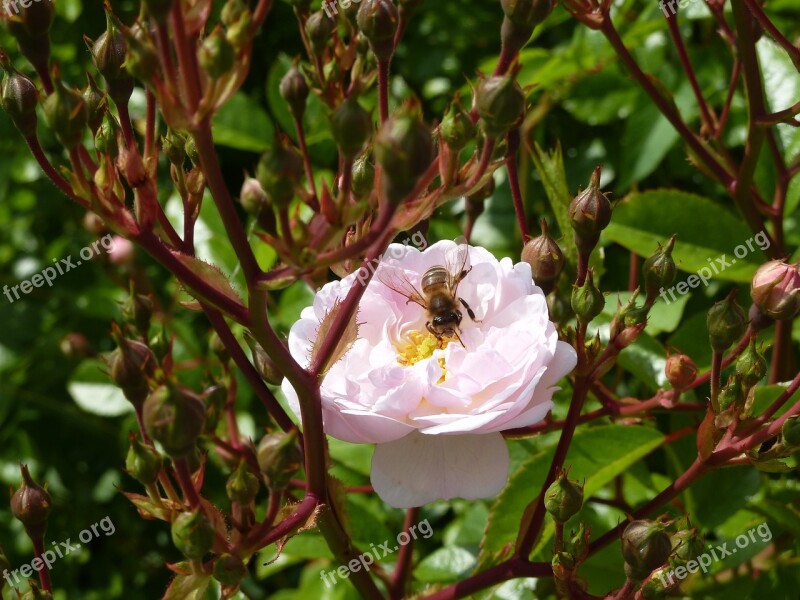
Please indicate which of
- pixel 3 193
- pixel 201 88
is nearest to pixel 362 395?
pixel 201 88

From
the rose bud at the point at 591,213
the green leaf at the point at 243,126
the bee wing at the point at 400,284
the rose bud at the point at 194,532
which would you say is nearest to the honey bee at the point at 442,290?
the bee wing at the point at 400,284

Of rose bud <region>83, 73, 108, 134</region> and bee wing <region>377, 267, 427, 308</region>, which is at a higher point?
rose bud <region>83, 73, 108, 134</region>

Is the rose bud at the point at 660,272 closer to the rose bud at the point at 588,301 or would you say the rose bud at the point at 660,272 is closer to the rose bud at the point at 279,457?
the rose bud at the point at 588,301

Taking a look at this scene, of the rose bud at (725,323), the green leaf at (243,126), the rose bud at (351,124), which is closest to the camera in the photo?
the rose bud at (351,124)

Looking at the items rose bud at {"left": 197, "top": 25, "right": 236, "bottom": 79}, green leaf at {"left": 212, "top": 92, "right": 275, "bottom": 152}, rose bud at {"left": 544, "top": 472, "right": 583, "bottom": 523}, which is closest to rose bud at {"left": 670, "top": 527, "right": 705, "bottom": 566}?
rose bud at {"left": 544, "top": 472, "right": 583, "bottom": 523}

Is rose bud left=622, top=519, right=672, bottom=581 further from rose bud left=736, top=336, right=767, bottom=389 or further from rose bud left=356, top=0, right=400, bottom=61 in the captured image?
rose bud left=356, top=0, right=400, bottom=61

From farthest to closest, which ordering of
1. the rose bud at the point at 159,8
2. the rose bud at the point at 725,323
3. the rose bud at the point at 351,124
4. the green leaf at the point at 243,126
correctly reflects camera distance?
the green leaf at the point at 243,126 → the rose bud at the point at 725,323 → the rose bud at the point at 351,124 → the rose bud at the point at 159,8

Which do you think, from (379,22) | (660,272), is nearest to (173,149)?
(379,22)
